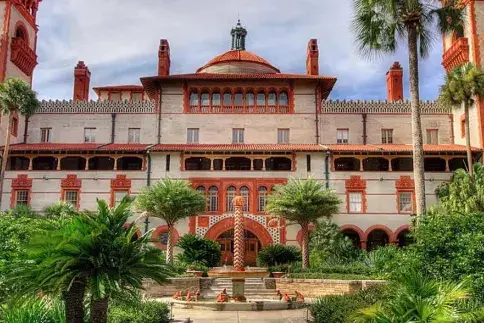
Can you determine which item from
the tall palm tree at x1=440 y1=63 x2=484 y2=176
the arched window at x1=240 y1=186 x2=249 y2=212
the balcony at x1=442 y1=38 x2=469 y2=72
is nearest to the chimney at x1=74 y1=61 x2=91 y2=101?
the arched window at x1=240 y1=186 x2=249 y2=212

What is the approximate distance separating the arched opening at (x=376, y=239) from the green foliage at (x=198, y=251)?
11.3 metres

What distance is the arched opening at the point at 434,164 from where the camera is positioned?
39125 mm

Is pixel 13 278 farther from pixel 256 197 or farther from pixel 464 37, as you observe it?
pixel 464 37

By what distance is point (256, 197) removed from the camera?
126ft

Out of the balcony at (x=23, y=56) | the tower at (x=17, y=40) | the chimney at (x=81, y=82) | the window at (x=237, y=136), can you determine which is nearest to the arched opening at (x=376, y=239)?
the window at (x=237, y=136)

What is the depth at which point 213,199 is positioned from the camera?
38688mm

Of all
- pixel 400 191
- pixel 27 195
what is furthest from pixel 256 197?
pixel 27 195

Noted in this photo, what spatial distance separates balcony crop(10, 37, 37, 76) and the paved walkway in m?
29.0

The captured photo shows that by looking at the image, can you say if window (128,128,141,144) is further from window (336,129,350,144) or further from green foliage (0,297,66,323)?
green foliage (0,297,66,323)

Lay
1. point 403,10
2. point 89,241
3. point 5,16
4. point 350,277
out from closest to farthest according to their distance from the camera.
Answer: point 89,241
point 403,10
point 350,277
point 5,16

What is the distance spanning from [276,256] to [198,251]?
16.3ft

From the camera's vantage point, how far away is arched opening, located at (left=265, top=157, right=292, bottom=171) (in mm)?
39656

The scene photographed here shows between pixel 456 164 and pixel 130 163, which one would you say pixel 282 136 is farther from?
pixel 456 164

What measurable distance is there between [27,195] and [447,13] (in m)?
29.8
